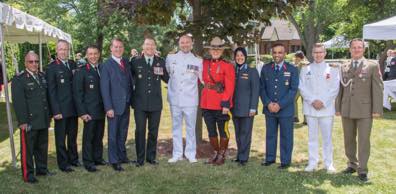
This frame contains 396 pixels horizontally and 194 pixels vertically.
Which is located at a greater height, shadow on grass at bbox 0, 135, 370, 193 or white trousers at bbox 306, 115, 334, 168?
white trousers at bbox 306, 115, 334, 168

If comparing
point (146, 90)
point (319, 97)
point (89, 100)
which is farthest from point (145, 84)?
point (319, 97)

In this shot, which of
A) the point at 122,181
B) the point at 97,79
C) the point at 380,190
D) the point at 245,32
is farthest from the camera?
the point at 245,32

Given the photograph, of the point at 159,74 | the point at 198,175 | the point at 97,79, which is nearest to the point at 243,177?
the point at 198,175

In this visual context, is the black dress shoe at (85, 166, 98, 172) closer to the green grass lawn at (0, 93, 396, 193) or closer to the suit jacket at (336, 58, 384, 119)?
the green grass lawn at (0, 93, 396, 193)

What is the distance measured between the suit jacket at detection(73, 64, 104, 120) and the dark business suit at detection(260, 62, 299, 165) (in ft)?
7.74

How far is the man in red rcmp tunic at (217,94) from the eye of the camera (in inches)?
245

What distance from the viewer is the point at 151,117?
6469 mm

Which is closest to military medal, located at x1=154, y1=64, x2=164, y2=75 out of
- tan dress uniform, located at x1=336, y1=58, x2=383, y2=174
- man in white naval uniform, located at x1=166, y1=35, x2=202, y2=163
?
man in white naval uniform, located at x1=166, y1=35, x2=202, y2=163

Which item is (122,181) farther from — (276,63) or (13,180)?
(276,63)

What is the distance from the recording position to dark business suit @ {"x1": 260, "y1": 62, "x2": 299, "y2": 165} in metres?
6.19

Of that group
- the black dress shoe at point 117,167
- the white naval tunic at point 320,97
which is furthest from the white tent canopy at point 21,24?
the white naval tunic at point 320,97

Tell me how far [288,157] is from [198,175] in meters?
1.37

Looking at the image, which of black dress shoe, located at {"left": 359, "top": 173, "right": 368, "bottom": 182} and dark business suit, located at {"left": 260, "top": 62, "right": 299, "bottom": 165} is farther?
dark business suit, located at {"left": 260, "top": 62, "right": 299, "bottom": 165}

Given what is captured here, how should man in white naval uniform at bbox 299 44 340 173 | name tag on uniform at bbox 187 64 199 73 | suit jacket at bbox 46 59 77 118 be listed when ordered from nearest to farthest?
suit jacket at bbox 46 59 77 118, man in white naval uniform at bbox 299 44 340 173, name tag on uniform at bbox 187 64 199 73
